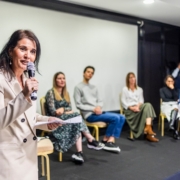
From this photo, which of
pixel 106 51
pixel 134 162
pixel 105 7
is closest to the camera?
pixel 134 162

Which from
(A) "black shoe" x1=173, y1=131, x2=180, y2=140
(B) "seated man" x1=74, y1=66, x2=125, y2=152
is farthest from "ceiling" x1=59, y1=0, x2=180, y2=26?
(A) "black shoe" x1=173, y1=131, x2=180, y2=140

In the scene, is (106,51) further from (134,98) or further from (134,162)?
(134,162)

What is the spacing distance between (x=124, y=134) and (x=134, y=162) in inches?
58.8

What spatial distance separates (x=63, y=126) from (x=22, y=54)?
86.8 inches

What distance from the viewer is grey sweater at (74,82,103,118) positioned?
12.4 ft

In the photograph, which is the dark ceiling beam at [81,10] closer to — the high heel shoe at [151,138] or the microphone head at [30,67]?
the high heel shoe at [151,138]

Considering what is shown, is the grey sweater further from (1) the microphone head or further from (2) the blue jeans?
(1) the microphone head

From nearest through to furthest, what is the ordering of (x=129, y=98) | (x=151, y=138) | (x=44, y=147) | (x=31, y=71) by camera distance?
1. (x=31, y=71)
2. (x=44, y=147)
3. (x=151, y=138)
4. (x=129, y=98)

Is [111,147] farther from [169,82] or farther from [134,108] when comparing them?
[169,82]

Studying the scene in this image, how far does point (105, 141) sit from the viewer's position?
3.85 m

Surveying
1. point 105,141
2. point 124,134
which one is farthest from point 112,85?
point 105,141

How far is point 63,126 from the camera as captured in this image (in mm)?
3186

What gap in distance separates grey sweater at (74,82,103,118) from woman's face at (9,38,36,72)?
2707mm

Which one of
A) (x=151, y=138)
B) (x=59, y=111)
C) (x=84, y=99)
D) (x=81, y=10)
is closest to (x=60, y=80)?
(x=59, y=111)
